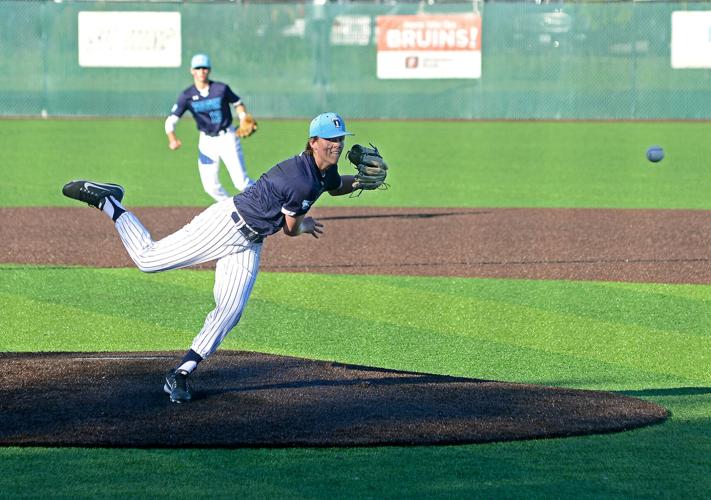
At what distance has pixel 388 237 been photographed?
15.6m

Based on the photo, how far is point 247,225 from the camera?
7.67 m

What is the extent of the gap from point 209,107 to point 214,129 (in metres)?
0.33

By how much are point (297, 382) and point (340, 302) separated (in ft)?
10.8

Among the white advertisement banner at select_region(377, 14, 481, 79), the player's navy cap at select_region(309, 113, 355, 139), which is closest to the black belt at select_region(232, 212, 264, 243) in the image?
the player's navy cap at select_region(309, 113, 355, 139)

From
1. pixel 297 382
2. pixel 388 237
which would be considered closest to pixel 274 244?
pixel 388 237

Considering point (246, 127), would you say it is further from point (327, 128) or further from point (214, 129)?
point (327, 128)

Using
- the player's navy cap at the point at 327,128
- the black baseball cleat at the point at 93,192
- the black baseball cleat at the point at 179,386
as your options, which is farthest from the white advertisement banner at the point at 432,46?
the black baseball cleat at the point at 179,386

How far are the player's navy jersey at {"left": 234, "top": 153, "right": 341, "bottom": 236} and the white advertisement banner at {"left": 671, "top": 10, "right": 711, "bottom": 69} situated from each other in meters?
26.3

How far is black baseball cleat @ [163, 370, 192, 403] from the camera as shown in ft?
24.9

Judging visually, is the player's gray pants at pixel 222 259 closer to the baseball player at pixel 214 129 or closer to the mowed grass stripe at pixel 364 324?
the mowed grass stripe at pixel 364 324

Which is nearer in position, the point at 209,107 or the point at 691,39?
the point at 209,107

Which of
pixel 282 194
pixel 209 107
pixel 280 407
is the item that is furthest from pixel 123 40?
pixel 280 407

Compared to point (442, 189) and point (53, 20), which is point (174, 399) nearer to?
point (442, 189)

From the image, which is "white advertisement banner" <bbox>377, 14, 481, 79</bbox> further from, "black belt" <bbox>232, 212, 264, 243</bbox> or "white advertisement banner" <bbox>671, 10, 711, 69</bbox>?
"black belt" <bbox>232, 212, 264, 243</bbox>
